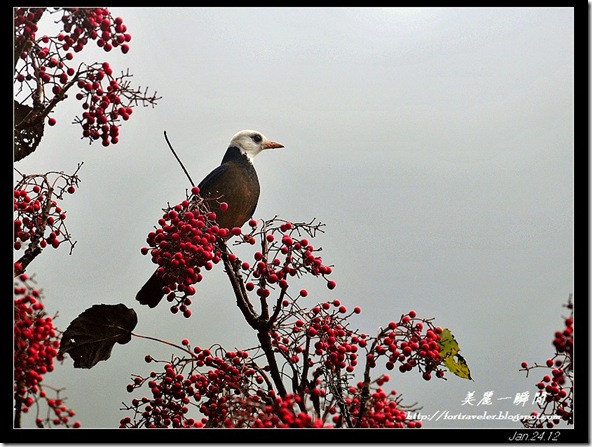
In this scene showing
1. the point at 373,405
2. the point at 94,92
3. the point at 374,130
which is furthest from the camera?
→ the point at 374,130

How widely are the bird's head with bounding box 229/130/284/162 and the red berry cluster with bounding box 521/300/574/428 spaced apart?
0.72m

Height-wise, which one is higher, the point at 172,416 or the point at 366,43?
the point at 366,43

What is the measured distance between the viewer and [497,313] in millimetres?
1486

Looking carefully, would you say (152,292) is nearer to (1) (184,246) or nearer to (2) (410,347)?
(1) (184,246)

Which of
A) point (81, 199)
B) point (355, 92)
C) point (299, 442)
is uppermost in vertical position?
point (355, 92)

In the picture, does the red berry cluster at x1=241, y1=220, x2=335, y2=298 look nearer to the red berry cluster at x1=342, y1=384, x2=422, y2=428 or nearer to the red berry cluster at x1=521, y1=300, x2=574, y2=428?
the red berry cluster at x1=342, y1=384, x2=422, y2=428

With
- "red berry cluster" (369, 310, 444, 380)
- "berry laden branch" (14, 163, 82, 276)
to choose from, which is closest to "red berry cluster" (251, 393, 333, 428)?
"red berry cluster" (369, 310, 444, 380)

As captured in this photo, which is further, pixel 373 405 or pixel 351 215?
pixel 351 215

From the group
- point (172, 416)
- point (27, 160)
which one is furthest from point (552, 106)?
point (27, 160)

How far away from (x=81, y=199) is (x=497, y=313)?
3.02 feet

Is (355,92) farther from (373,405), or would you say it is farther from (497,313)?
(373,405)

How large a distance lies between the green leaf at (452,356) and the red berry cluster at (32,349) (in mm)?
761

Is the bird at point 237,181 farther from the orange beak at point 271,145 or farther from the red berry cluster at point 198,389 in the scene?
the red berry cluster at point 198,389

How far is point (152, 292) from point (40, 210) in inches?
11.2
